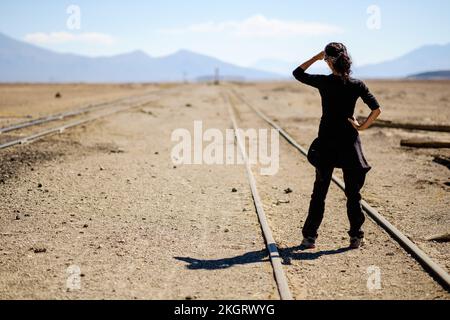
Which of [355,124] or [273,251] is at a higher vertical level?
[355,124]

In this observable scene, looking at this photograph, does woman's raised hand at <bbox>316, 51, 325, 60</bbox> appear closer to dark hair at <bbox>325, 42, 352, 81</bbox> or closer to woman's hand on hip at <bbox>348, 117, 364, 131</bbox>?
dark hair at <bbox>325, 42, 352, 81</bbox>

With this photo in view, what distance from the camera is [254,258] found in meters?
4.94

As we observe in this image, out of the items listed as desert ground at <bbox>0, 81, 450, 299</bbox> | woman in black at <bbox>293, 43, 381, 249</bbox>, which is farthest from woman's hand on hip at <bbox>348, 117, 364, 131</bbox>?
desert ground at <bbox>0, 81, 450, 299</bbox>

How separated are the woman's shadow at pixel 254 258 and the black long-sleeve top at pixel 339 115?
3.33 ft

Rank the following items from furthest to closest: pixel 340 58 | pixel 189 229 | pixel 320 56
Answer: pixel 189 229 → pixel 320 56 → pixel 340 58

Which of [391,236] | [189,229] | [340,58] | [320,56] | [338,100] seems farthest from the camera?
[189,229]

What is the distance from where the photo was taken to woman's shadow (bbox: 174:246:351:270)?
188 inches

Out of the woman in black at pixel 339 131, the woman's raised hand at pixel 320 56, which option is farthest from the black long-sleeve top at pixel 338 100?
the woman's raised hand at pixel 320 56

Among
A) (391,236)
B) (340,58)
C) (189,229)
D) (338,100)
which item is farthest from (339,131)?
(189,229)

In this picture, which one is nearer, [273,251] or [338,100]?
[338,100]

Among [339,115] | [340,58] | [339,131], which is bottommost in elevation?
[339,131]

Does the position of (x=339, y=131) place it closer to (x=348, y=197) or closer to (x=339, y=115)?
(x=339, y=115)

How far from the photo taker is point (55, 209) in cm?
670

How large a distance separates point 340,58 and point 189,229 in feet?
9.30
